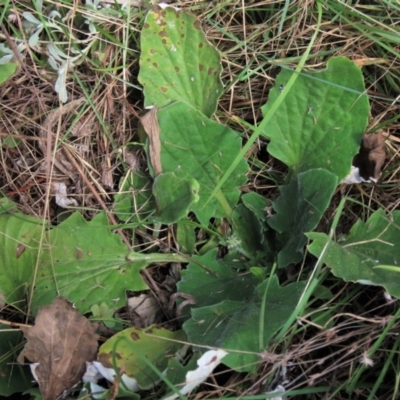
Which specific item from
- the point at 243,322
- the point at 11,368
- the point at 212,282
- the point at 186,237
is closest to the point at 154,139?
the point at 186,237

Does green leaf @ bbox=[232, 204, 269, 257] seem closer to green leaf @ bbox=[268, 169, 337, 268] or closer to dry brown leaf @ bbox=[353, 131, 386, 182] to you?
green leaf @ bbox=[268, 169, 337, 268]

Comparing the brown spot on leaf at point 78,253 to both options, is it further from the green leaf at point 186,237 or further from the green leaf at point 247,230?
the green leaf at point 247,230

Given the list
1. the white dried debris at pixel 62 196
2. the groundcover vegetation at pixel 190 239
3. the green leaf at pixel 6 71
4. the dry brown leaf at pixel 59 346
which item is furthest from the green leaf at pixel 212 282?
the green leaf at pixel 6 71

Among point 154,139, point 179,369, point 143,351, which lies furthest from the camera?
point 154,139

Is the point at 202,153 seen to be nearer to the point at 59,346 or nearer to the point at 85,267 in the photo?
the point at 85,267

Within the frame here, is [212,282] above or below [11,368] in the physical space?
above

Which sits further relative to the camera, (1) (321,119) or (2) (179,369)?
(1) (321,119)

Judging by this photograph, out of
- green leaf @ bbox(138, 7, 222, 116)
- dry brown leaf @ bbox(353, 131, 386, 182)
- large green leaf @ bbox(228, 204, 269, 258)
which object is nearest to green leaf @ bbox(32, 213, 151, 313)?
large green leaf @ bbox(228, 204, 269, 258)

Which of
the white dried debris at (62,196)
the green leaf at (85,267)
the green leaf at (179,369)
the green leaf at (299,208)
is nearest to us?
the green leaf at (179,369)
